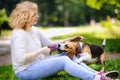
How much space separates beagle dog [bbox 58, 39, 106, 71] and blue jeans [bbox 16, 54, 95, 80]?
7 cm

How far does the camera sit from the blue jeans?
3.40m

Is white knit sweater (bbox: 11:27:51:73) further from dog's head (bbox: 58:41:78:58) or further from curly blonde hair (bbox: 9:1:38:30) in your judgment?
dog's head (bbox: 58:41:78:58)

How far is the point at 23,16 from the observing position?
361 centimetres

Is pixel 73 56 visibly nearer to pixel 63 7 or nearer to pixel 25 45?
pixel 25 45

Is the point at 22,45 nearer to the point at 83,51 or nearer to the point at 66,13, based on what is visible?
the point at 83,51

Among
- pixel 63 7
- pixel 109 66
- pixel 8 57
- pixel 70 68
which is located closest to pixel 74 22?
pixel 63 7

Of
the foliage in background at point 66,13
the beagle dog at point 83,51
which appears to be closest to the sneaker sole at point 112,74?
the beagle dog at point 83,51

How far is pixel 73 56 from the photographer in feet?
11.8

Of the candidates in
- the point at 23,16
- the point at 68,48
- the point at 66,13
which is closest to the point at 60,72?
the point at 68,48

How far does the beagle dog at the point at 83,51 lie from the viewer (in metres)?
3.56

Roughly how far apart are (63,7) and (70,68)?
451 inches

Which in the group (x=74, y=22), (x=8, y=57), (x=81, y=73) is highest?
(x=81, y=73)

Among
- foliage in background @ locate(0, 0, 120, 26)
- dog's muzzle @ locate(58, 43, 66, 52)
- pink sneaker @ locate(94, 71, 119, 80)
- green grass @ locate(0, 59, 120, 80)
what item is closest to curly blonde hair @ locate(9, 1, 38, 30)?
dog's muzzle @ locate(58, 43, 66, 52)

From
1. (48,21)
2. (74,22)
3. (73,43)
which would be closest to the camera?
(73,43)
